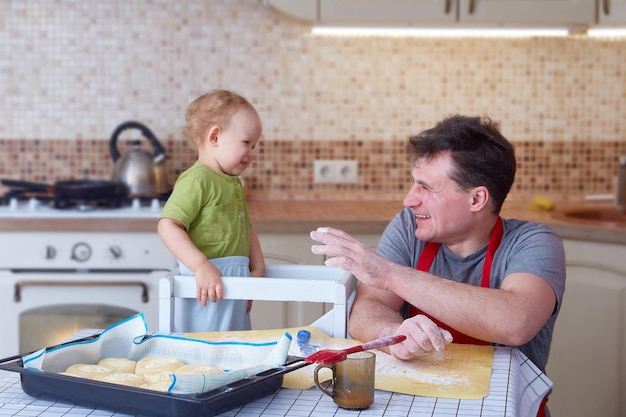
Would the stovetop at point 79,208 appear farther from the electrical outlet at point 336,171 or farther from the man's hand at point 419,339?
the man's hand at point 419,339

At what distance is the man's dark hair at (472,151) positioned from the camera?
186 cm

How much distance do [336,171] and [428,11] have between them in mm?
734

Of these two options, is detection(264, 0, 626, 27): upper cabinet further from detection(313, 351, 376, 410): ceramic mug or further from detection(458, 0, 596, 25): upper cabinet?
detection(313, 351, 376, 410): ceramic mug

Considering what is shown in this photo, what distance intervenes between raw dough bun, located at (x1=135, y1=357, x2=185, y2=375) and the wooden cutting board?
0.57ft

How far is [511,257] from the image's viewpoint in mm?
1845

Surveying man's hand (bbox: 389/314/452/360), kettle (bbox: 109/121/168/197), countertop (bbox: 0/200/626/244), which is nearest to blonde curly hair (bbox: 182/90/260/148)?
countertop (bbox: 0/200/626/244)

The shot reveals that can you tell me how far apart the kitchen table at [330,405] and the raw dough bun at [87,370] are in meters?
0.05

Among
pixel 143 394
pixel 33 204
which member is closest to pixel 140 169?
pixel 33 204

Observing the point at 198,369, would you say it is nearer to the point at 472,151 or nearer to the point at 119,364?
the point at 119,364

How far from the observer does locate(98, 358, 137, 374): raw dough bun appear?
1393 millimetres

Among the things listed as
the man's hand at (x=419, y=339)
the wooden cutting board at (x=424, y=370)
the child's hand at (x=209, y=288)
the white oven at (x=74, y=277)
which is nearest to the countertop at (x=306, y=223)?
the white oven at (x=74, y=277)

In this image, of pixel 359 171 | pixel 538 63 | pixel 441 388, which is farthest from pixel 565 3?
pixel 441 388

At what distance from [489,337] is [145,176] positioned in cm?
185

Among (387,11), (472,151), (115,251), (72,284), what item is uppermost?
(387,11)
